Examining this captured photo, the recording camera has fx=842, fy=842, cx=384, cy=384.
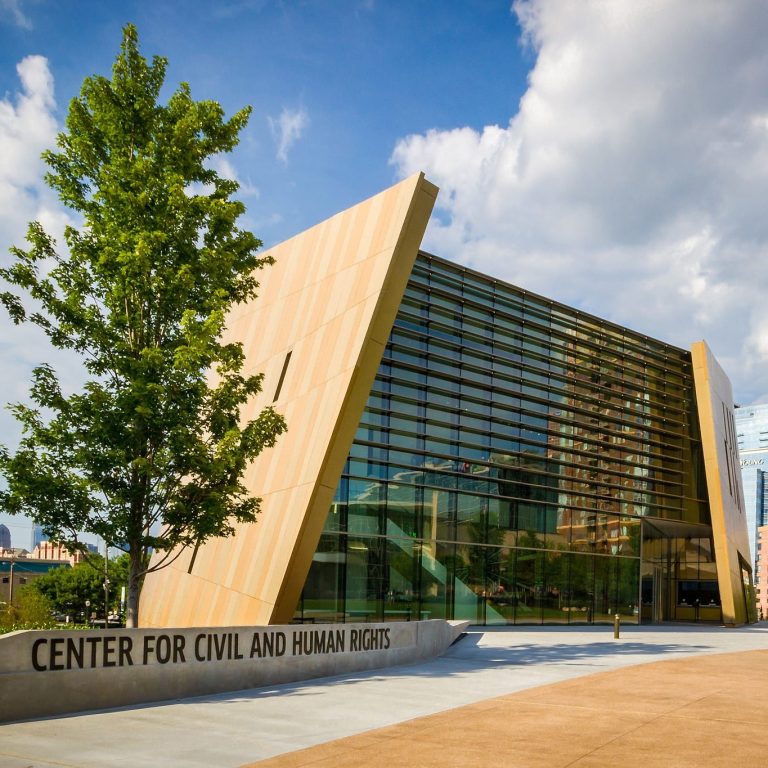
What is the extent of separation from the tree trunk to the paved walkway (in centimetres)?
259

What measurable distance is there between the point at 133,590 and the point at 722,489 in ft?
112

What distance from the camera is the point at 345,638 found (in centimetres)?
1723

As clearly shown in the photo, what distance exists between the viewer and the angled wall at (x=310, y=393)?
21.9 metres

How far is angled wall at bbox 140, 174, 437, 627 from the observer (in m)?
21.9

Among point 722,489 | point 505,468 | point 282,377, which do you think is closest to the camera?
point 282,377

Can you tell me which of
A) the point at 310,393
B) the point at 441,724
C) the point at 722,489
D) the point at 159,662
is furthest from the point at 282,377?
the point at 722,489

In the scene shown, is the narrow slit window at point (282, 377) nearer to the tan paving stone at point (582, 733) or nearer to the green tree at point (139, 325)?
the green tree at point (139, 325)

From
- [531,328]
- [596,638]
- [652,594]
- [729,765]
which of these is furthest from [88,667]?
[652,594]

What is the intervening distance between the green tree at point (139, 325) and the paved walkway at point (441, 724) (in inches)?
165

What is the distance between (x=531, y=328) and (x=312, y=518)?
17916mm

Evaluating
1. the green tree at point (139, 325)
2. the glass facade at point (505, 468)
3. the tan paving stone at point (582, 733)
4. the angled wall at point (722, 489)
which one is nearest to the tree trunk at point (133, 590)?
the green tree at point (139, 325)

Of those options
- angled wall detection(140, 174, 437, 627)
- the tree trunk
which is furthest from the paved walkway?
angled wall detection(140, 174, 437, 627)

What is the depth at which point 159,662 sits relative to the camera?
13.1 metres

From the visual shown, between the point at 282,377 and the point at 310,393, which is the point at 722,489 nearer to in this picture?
the point at 282,377
